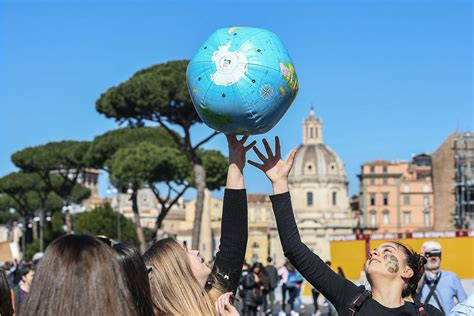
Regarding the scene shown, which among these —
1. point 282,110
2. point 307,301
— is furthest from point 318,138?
point 282,110

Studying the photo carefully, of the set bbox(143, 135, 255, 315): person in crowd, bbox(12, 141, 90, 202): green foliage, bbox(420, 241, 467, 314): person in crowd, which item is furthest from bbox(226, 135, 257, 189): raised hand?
bbox(12, 141, 90, 202): green foliage

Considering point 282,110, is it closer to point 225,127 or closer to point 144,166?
point 225,127

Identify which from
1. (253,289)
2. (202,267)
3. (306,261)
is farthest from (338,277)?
(253,289)

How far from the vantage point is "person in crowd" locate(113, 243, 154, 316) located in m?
2.41

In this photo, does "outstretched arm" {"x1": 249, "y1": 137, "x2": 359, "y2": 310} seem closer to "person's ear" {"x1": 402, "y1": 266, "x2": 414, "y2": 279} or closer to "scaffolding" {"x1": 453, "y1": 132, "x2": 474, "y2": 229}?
"person's ear" {"x1": 402, "y1": 266, "x2": 414, "y2": 279}

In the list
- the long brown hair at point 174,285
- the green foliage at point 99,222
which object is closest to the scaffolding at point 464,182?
the green foliage at point 99,222

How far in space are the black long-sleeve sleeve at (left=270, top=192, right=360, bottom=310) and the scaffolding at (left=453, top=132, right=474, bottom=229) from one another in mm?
52482

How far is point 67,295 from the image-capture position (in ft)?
7.45

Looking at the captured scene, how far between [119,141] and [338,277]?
1872 inches

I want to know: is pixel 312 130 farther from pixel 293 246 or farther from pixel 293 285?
pixel 293 246

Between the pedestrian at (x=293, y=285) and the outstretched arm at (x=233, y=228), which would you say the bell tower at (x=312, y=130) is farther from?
the outstretched arm at (x=233, y=228)

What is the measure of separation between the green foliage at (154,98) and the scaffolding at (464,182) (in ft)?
83.4

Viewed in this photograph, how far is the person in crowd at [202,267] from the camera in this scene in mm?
3154

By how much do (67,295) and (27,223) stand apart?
79.4 meters
